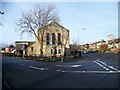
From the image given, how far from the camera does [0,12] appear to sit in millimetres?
29203

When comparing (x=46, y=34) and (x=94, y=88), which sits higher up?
(x=46, y=34)

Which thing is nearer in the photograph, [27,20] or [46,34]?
[27,20]

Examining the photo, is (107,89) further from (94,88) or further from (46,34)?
(46,34)

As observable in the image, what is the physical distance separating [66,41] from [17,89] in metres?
64.6

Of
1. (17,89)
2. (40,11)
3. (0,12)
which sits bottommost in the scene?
(17,89)

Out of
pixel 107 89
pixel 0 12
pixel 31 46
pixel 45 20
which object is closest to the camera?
pixel 107 89

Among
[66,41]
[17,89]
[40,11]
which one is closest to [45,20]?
[40,11]

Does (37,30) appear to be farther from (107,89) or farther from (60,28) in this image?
(107,89)

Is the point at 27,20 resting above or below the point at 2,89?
above

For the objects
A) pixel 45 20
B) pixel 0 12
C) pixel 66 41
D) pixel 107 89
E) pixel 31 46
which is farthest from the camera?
pixel 31 46

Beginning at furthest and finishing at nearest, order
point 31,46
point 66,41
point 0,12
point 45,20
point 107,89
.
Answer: point 31,46 → point 66,41 → point 45,20 → point 0,12 → point 107,89

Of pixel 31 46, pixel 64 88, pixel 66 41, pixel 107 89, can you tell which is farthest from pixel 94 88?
pixel 31 46

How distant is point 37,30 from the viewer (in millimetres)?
64688

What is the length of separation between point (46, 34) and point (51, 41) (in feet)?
9.27
